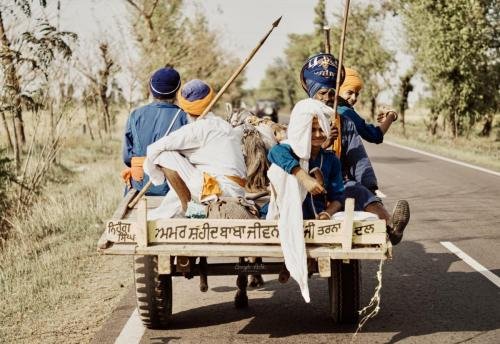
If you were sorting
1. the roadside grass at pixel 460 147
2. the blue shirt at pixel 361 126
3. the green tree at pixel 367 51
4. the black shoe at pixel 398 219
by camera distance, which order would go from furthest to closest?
the green tree at pixel 367 51 → the roadside grass at pixel 460 147 → the blue shirt at pixel 361 126 → the black shoe at pixel 398 219

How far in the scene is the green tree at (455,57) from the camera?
26.1m

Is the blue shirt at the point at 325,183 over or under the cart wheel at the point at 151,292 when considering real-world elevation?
over

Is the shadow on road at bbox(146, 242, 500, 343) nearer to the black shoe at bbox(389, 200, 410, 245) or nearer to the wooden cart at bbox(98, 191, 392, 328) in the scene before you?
the black shoe at bbox(389, 200, 410, 245)

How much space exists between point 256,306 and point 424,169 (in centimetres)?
1149

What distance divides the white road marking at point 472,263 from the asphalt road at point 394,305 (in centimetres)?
6

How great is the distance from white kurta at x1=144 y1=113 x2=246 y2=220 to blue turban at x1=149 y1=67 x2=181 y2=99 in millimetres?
1148

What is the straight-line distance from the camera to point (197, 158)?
19.1ft

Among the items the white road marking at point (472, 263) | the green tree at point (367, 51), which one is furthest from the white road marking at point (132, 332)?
the green tree at point (367, 51)

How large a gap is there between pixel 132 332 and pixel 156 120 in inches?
73.3

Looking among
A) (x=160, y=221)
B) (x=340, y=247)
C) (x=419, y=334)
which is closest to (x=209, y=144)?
(x=160, y=221)

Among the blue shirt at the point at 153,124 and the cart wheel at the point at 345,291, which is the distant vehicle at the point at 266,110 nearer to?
the blue shirt at the point at 153,124

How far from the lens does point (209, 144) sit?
5.81 meters

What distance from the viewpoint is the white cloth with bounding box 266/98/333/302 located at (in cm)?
494

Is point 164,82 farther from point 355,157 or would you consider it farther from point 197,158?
point 355,157
